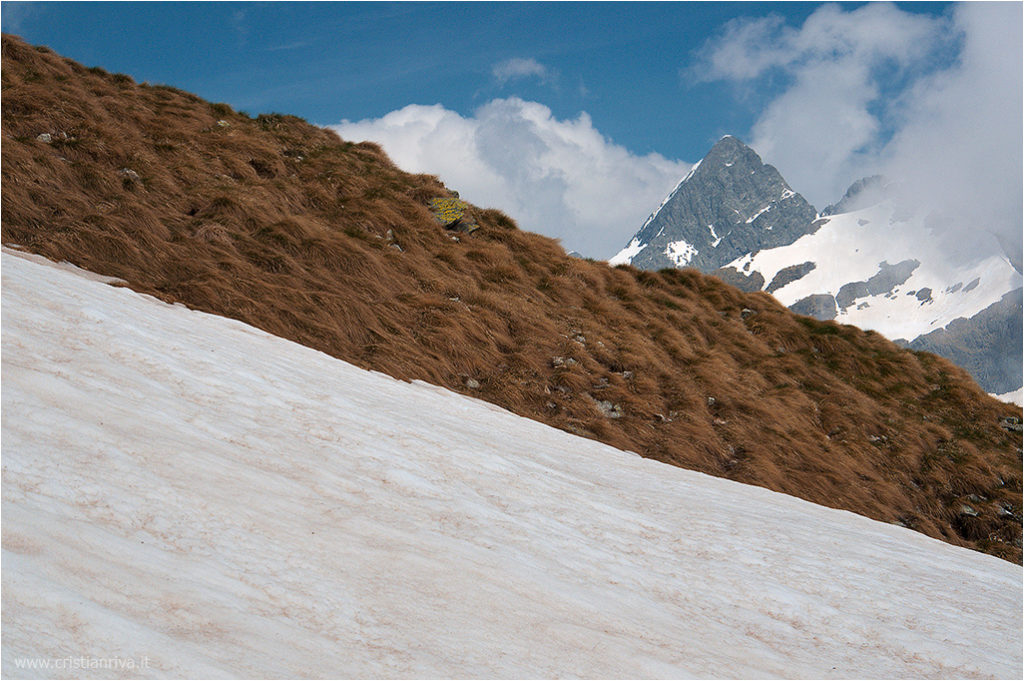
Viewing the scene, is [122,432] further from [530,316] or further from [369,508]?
[530,316]

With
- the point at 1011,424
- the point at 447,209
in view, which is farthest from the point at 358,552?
the point at 1011,424

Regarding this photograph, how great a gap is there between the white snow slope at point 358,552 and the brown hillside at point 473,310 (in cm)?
426

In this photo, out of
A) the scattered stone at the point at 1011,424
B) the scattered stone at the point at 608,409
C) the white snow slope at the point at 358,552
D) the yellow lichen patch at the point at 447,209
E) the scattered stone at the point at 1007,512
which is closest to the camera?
the white snow slope at the point at 358,552

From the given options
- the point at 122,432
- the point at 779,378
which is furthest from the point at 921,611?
the point at 779,378

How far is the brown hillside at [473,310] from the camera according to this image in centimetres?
1317

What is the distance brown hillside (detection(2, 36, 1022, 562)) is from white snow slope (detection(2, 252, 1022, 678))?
4256mm

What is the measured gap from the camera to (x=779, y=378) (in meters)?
19.5

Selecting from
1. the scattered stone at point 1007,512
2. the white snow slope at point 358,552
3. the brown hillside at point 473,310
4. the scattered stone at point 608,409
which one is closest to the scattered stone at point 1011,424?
the brown hillside at point 473,310

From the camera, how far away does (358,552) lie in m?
4.75

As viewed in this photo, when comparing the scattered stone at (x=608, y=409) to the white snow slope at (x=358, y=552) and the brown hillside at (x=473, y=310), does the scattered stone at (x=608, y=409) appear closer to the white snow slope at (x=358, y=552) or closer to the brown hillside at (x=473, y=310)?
the brown hillside at (x=473, y=310)

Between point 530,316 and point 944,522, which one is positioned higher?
point 530,316

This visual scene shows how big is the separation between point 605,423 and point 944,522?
25.8ft

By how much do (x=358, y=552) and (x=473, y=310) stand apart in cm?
1175

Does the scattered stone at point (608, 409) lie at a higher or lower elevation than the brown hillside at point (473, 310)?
lower
